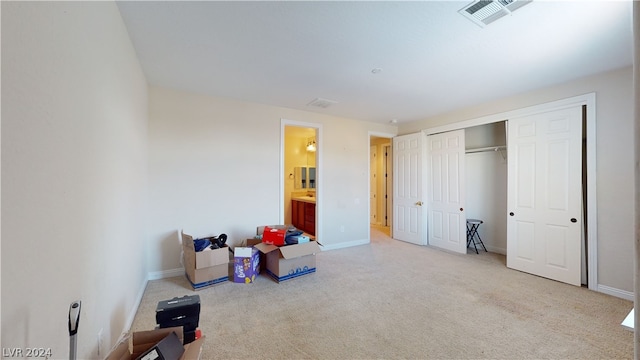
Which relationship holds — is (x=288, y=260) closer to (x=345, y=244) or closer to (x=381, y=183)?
(x=345, y=244)

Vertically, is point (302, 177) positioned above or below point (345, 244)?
above

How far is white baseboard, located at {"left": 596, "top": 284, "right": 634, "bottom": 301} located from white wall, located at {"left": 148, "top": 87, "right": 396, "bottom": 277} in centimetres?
355

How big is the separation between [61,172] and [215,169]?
270 centimetres

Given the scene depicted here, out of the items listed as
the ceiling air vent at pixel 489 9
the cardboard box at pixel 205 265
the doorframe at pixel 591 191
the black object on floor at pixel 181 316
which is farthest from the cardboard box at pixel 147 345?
the doorframe at pixel 591 191

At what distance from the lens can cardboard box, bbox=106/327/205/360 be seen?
1.42 metres

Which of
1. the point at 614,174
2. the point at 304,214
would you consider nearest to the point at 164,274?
the point at 304,214

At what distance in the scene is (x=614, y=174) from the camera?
288 cm

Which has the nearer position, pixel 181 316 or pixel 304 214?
pixel 181 316

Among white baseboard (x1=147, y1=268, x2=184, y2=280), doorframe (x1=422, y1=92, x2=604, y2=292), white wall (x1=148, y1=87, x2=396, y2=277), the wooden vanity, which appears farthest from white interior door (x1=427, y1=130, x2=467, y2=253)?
white baseboard (x1=147, y1=268, x2=184, y2=280)

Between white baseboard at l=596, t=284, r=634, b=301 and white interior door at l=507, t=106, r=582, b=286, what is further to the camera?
white interior door at l=507, t=106, r=582, b=286

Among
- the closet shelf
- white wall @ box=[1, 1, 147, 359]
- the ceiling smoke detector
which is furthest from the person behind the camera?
the closet shelf

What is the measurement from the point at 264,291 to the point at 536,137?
425 cm

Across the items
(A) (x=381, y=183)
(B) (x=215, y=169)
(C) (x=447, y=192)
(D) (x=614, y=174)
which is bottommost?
(C) (x=447, y=192)

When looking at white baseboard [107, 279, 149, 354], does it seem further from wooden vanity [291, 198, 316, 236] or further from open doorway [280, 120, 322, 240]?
open doorway [280, 120, 322, 240]
